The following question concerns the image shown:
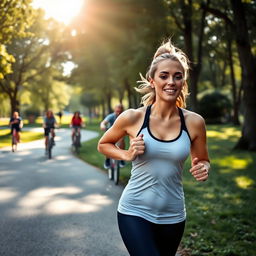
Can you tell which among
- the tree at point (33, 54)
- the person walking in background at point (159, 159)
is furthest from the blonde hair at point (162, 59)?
the tree at point (33, 54)

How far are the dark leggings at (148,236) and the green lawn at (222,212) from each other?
2.23m

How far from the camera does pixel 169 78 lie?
2684mm

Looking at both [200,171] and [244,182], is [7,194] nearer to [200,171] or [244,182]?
[244,182]

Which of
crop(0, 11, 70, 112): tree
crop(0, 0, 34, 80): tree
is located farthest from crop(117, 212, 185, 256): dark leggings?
crop(0, 11, 70, 112): tree

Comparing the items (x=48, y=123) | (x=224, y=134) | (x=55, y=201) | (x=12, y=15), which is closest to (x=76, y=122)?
(x=48, y=123)

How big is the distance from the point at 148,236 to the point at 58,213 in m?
4.36

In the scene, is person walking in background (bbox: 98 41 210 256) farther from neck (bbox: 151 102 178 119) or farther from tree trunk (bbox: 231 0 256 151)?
tree trunk (bbox: 231 0 256 151)

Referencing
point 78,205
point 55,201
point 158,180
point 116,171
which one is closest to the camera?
point 158,180

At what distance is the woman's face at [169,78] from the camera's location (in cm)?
268

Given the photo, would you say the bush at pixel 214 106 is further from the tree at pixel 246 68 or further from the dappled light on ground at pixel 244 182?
the dappled light on ground at pixel 244 182

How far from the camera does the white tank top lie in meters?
2.54

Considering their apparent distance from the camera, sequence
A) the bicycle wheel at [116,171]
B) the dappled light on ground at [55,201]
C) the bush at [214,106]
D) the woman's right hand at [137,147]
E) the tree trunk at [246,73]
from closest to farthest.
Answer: the woman's right hand at [137,147]
the dappled light on ground at [55,201]
the bicycle wheel at [116,171]
the tree trunk at [246,73]
the bush at [214,106]

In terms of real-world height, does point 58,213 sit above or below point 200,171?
below

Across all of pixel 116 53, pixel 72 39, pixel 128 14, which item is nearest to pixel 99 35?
pixel 116 53
